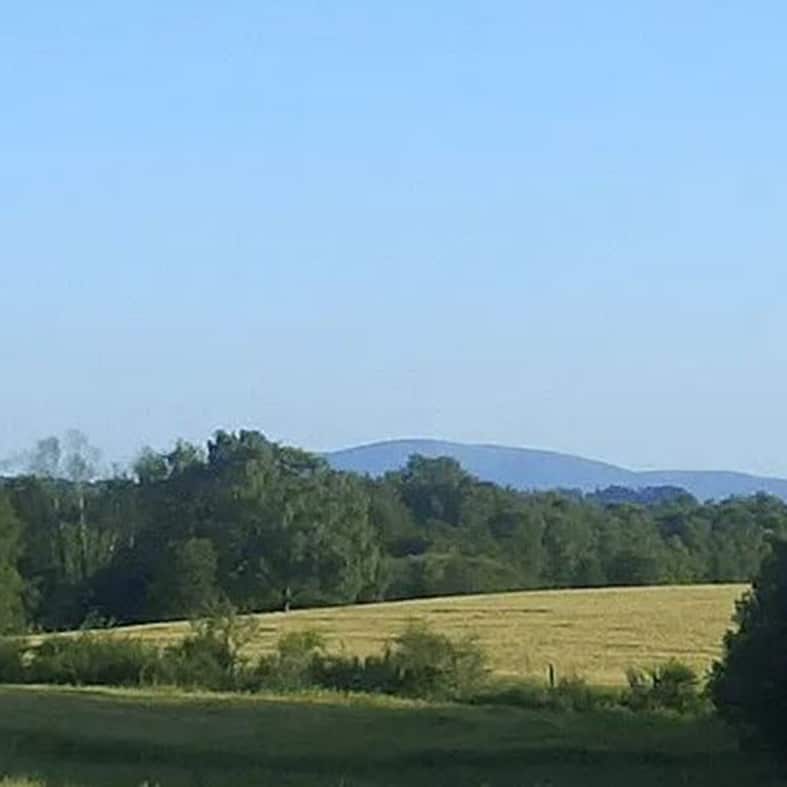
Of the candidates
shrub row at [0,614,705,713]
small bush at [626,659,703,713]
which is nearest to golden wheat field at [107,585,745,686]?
shrub row at [0,614,705,713]

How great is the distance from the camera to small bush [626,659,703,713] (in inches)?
1670

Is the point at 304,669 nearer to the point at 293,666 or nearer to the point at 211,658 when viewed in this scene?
the point at 293,666

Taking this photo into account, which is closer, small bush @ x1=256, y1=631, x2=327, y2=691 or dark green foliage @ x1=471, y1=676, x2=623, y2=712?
dark green foliage @ x1=471, y1=676, x2=623, y2=712

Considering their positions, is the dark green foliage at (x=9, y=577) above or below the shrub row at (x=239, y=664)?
above

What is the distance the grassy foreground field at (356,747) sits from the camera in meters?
30.9

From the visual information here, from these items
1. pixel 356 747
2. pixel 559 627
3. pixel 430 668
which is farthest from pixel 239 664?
pixel 356 747

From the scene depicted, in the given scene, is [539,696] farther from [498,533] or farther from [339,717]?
[498,533]

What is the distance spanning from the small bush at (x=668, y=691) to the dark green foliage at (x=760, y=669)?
27.6 ft

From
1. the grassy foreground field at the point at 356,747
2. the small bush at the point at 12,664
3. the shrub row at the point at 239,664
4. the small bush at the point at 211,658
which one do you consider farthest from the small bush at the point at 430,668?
the small bush at the point at 12,664

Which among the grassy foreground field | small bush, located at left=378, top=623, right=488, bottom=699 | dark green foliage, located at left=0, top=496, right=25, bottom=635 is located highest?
dark green foliage, located at left=0, top=496, right=25, bottom=635

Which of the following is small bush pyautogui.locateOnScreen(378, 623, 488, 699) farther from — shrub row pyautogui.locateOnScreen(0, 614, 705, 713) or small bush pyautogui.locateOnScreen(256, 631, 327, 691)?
small bush pyautogui.locateOnScreen(256, 631, 327, 691)

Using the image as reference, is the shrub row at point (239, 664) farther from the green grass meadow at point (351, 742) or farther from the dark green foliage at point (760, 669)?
the dark green foliage at point (760, 669)

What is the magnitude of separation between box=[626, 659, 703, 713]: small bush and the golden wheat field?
2738 millimetres

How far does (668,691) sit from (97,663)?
15332 mm
